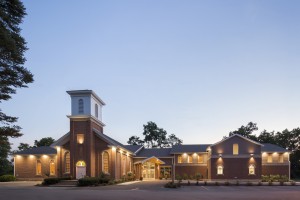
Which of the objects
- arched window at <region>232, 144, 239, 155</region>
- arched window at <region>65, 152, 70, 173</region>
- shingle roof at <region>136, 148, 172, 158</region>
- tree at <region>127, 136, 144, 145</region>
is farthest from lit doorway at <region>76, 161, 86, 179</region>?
tree at <region>127, 136, 144, 145</region>

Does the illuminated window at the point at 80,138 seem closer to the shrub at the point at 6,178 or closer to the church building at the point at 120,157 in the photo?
the church building at the point at 120,157

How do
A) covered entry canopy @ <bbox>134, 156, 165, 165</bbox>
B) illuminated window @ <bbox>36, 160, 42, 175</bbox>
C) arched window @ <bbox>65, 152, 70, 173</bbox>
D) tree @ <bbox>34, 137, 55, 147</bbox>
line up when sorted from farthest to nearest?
tree @ <bbox>34, 137, 55, 147</bbox>, covered entry canopy @ <bbox>134, 156, 165, 165</bbox>, illuminated window @ <bbox>36, 160, 42, 175</bbox>, arched window @ <bbox>65, 152, 70, 173</bbox>

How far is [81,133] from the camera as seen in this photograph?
155 ft

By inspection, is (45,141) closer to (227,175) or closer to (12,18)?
(227,175)

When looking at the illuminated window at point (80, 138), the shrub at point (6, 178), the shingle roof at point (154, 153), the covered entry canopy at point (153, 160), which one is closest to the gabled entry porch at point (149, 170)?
the covered entry canopy at point (153, 160)

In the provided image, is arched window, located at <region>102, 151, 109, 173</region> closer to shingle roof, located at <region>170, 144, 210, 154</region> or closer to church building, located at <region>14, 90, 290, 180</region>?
church building, located at <region>14, 90, 290, 180</region>

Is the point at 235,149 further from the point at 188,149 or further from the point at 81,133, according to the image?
the point at 81,133

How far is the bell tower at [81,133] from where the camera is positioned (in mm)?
46969

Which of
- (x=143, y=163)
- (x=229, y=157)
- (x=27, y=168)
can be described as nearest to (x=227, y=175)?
(x=229, y=157)

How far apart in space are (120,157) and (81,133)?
7.23 m

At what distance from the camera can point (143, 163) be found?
6056cm

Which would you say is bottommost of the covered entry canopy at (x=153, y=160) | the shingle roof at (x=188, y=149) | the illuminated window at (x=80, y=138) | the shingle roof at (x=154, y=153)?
the covered entry canopy at (x=153, y=160)

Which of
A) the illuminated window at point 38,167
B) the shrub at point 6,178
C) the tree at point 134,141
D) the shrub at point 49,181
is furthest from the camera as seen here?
the tree at point 134,141

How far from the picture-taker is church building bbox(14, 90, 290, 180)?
47.3 metres
